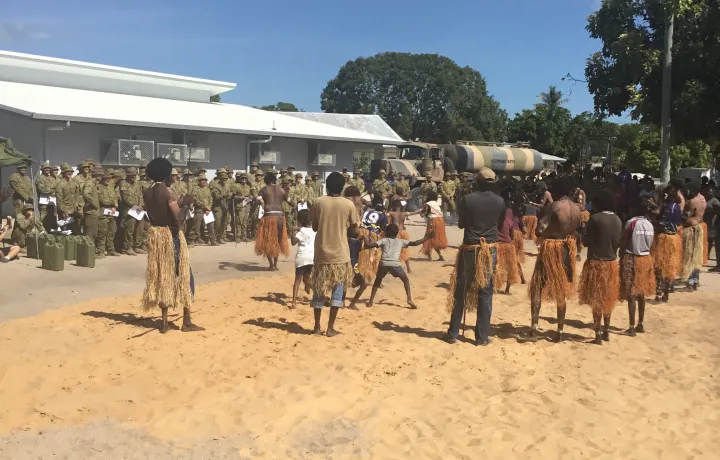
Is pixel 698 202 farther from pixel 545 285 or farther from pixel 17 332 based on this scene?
pixel 17 332

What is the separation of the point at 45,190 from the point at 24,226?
1.16m

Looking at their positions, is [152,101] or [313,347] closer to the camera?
[313,347]

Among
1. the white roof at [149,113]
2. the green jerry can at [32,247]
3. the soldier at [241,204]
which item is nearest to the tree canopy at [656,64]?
the white roof at [149,113]

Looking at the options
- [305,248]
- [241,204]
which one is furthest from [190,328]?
[241,204]

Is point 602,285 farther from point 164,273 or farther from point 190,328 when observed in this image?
point 164,273

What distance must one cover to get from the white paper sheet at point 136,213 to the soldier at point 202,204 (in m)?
1.52

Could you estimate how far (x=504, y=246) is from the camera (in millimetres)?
9820

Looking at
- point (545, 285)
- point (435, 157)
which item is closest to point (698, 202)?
point (545, 285)

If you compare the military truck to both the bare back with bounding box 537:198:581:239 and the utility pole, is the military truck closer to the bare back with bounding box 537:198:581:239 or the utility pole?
the utility pole

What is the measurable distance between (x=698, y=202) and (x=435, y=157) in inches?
831

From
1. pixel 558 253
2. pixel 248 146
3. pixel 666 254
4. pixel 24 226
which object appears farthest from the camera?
pixel 248 146

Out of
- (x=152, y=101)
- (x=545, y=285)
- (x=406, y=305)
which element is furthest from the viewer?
(x=152, y=101)

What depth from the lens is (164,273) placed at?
7262 millimetres

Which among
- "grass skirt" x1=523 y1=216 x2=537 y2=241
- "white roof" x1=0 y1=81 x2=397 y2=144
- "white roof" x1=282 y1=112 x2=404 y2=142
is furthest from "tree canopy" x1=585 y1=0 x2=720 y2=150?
"white roof" x1=282 y1=112 x2=404 y2=142
